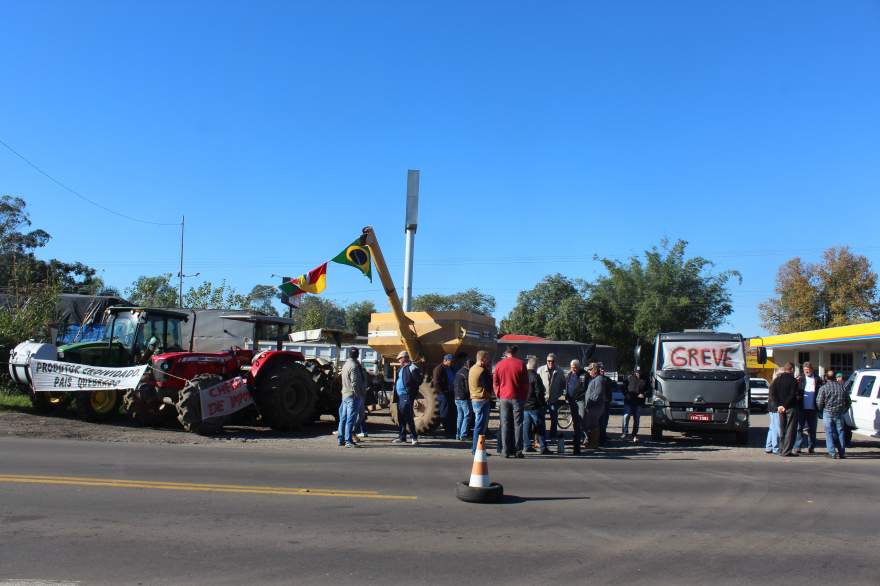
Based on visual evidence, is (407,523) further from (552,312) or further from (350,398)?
(552,312)

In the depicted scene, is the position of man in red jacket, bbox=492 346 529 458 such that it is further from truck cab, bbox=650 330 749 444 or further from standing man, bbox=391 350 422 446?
truck cab, bbox=650 330 749 444

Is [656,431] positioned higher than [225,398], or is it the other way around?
[225,398]

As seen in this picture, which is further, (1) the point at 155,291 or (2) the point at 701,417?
(1) the point at 155,291

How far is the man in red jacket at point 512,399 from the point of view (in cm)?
1236

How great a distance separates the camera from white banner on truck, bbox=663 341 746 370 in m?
16.3

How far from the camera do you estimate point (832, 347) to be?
39.0 metres

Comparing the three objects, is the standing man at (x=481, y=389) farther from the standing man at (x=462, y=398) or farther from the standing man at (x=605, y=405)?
the standing man at (x=605, y=405)

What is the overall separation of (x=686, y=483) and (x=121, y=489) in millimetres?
7310

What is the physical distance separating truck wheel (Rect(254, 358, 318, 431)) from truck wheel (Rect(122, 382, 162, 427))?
6.46 feet

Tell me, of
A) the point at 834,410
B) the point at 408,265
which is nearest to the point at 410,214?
the point at 408,265

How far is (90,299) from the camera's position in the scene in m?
36.9

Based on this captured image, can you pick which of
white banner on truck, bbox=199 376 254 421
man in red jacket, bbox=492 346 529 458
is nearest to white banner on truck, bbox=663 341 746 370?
man in red jacket, bbox=492 346 529 458

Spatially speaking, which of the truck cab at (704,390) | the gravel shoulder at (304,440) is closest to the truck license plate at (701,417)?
the truck cab at (704,390)

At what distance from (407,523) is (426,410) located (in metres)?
8.10
